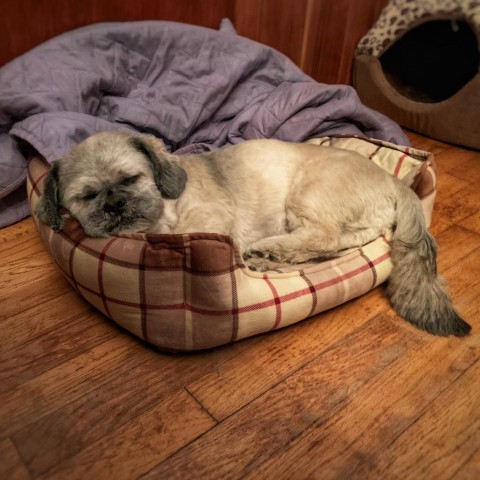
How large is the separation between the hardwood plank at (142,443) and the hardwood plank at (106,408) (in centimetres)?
3

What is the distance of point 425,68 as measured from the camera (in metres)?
4.46

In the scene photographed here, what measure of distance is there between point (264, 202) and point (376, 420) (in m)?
1.18

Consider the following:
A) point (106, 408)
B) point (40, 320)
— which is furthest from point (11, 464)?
point (40, 320)

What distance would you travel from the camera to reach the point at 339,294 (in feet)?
7.07

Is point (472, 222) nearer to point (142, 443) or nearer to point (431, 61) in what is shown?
point (431, 61)

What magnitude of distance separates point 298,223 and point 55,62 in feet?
6.05

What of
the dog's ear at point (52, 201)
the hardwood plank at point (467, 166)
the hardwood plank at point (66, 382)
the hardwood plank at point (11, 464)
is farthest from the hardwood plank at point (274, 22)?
the hardwood plank at point (11, 464)

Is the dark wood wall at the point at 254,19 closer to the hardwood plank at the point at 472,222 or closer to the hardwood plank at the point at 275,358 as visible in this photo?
the hardwood plank at the point at 472,222

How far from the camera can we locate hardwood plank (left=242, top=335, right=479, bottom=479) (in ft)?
5.25

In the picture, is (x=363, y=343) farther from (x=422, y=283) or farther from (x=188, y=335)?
(x=188, y=335)

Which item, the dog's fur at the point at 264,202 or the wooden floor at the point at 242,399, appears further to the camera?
the dog's fur at the point at 264,202

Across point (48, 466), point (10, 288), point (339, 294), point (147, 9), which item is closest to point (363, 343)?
point (339, 294)

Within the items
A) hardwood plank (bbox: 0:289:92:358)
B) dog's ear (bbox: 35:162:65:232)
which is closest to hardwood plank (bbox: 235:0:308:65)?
dog's ear (bbox: 35:162:65:232)

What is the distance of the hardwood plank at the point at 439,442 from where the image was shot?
1604 mm
